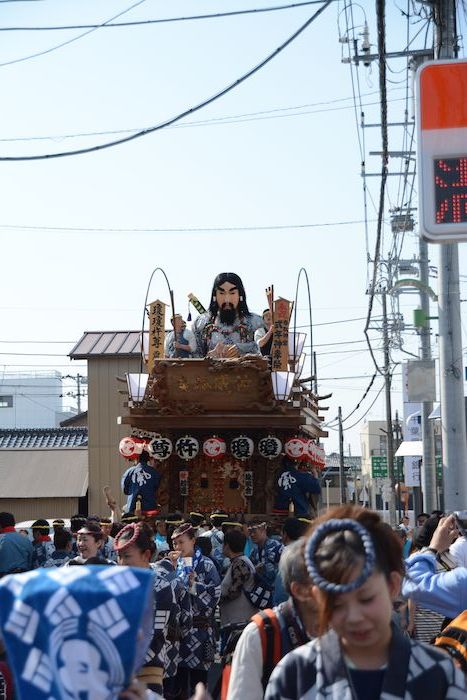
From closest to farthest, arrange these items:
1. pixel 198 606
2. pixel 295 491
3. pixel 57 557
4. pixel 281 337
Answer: pixel 198 606 < pixel 57 557 < pixel 295 491 < pixel 281 337

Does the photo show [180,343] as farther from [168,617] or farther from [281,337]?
[168,617]

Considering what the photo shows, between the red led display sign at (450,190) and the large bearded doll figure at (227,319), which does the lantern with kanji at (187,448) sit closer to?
the large bearded doll figure at (227,319)

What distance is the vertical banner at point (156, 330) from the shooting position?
22.5 m

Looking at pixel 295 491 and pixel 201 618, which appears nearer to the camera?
pixel 201 618

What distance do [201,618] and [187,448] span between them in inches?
403

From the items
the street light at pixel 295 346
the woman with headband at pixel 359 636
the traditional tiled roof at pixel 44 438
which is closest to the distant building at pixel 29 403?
the traditional tiled roof at pixel 44 438

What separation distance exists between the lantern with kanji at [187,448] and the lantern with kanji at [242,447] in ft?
2.23

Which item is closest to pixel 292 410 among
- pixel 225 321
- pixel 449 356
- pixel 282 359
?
pixel 282 359

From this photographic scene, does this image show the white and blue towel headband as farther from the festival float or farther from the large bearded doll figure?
the large bearded doll figure

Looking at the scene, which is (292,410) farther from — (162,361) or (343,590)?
(343,590)

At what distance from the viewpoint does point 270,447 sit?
20.7 meters

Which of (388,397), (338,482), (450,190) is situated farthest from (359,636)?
(338,482)

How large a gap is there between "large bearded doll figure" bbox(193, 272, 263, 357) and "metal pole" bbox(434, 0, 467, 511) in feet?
25.5

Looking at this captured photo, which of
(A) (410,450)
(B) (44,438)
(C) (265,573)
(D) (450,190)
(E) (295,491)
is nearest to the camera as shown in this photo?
(D) (450,190)
